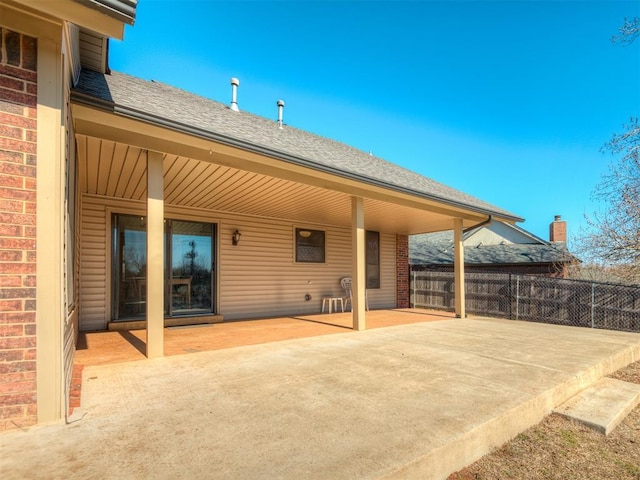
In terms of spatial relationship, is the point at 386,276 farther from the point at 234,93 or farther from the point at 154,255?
the point at 154,255

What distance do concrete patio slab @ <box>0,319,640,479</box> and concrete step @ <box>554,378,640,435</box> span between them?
0.40 ft

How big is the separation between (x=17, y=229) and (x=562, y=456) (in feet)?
13.1

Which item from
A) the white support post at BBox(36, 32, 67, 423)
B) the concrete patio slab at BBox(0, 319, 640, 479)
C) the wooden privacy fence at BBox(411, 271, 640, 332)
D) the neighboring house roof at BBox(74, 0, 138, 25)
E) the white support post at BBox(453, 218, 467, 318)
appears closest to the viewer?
the concrete patio slab at BBox(0, 319, 640, 479)

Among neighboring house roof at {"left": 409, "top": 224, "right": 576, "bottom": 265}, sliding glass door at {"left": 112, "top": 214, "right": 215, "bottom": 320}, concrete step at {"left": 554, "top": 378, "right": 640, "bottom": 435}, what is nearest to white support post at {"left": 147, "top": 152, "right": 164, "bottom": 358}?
sliding glass door at {"left": 112, "top": 214, "right": 215, "bottom": 320}

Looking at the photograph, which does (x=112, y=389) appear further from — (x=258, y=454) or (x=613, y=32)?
(x=613, y=32)

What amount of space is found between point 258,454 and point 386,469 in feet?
2.34

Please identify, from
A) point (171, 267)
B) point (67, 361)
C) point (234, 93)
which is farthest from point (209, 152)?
point (234, 93)

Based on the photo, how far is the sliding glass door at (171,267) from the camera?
6527 millimetres

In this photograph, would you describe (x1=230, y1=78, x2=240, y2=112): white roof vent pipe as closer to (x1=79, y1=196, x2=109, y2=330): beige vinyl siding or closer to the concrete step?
(x1=79, y1=196, x2=109, y2=330): beige vinyl siding

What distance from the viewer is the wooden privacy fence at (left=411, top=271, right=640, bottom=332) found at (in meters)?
7.78

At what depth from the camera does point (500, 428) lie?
2.51 m

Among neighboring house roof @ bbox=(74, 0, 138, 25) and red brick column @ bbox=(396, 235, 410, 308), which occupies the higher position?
neighboring house roof @ bbox=(74, 0, 138, 25)

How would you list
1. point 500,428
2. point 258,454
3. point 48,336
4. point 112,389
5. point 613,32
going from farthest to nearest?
point 613,32, point 112,389, point 500,428, point 48,336, point 258,454

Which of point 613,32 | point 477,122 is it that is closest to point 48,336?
point 613,32
